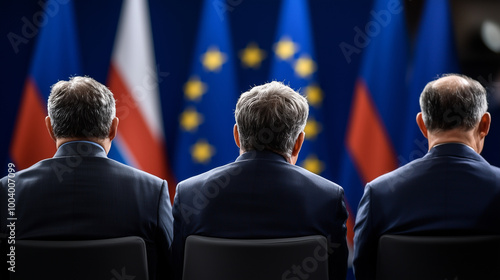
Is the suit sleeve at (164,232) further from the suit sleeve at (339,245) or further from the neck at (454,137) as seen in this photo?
the neck at (454,137)

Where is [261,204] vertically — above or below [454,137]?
below

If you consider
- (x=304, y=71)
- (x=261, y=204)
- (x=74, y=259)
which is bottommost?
(x=74, y=259)

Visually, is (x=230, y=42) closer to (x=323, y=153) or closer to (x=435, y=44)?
(x=323, y=153)

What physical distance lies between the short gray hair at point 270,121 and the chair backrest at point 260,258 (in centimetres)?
39

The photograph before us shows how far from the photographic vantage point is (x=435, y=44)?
317 cm

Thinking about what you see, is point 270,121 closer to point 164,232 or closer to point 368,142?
point 164,232

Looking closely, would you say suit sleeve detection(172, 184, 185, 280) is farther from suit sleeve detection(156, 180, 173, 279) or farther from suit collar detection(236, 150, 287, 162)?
suit collar detection(236, 150, 287, 162)

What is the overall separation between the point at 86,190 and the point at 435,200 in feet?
4.06

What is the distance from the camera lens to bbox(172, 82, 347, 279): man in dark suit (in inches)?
69.7

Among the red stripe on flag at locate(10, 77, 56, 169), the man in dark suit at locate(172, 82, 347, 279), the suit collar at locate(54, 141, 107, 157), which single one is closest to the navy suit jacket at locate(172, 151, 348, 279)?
the man in dark suit at locate(172, 82, 347, 279)

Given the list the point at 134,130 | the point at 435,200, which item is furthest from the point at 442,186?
the point at 134,130

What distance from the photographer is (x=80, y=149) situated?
6.38 ft

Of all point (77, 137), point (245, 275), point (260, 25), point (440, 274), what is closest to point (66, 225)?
point (77, 137)

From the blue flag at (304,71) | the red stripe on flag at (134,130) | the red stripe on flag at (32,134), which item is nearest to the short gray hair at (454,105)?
the blue flag at (304,71)
